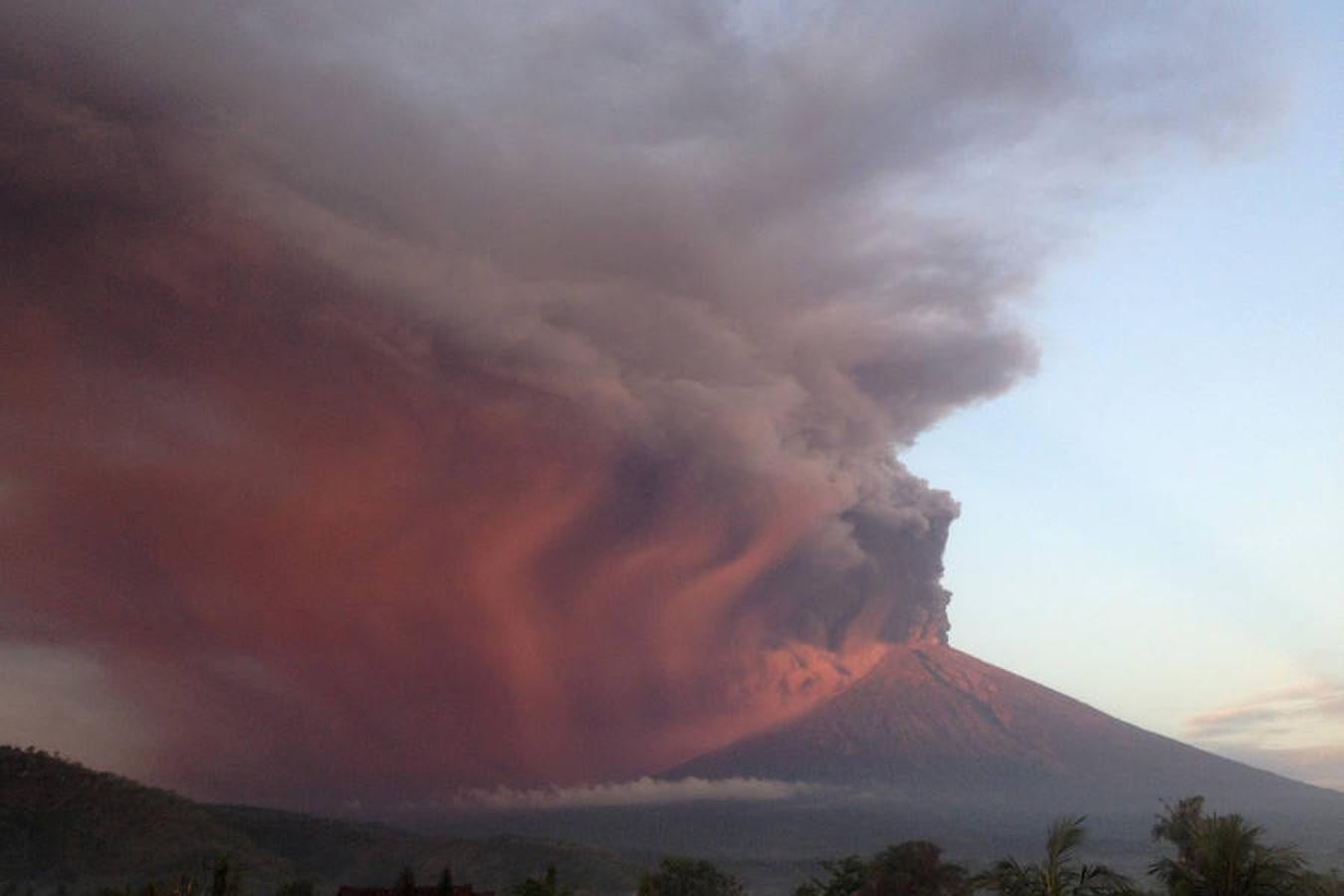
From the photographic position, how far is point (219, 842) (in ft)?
610

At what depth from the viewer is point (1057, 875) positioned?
19.8 m

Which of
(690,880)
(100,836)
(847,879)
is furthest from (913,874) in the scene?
(100,836)

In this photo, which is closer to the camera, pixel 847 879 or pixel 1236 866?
pixel 1236 866

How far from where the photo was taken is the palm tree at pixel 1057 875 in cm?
1953

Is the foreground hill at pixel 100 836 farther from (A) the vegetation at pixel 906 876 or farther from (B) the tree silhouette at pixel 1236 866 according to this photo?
(B) the tree silhouette at pixel 1236 866

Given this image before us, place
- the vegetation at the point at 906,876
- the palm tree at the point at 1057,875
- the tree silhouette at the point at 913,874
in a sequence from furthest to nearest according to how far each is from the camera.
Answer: the vegetation at the point at 906,876 → the tree silhouette at the point at 913,874 → the palm tree at the point at 1057,875

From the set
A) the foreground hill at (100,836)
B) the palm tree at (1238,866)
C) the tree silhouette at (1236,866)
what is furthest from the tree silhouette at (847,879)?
the foreground hill at (100,836)

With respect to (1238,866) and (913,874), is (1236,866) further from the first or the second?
(913,874)

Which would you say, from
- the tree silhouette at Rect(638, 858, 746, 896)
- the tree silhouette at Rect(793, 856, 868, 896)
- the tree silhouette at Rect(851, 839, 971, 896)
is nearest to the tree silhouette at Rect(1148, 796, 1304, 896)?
the tree silhouette at Rect(851, 839, 971, 896)

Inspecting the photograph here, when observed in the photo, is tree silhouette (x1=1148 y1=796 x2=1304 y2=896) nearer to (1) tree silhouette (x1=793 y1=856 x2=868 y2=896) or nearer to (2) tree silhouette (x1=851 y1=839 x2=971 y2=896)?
(2) tree silhouette (x1=851 y1=839 x2=971 y2=896)

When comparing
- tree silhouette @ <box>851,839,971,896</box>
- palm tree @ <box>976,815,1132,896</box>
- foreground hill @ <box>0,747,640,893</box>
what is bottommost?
foreground hill @ <box>0,747,640,893</box>

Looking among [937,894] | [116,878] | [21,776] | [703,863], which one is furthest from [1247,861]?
[21,776]

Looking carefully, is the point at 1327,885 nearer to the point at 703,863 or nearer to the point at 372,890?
the point at 372,890

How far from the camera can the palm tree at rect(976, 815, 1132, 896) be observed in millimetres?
19531
